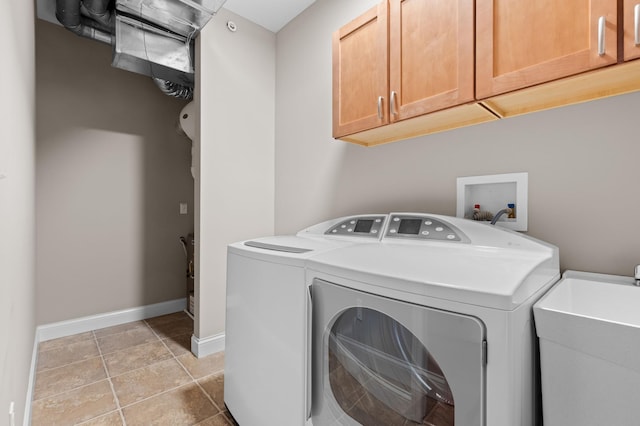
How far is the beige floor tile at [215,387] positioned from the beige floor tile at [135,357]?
49cm

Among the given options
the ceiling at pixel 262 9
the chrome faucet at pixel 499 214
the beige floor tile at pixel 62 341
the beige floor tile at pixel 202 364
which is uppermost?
the ceiling at pixel 262 9

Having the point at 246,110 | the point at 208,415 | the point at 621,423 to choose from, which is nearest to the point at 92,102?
the point at 246,110

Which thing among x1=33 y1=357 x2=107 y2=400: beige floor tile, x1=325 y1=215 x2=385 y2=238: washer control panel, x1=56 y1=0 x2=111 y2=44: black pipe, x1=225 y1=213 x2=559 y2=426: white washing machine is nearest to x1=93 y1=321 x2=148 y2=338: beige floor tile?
x1=33 y1=357 x2=107 y2=400: beige floor tile

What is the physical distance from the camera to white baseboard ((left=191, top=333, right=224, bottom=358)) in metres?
2.17

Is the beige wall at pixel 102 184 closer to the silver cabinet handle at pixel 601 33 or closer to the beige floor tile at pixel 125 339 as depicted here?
the beige floor tile at pixel 125 339

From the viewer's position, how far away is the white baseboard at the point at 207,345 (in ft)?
7.13

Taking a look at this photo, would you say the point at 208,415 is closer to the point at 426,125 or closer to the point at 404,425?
the point at 404,425

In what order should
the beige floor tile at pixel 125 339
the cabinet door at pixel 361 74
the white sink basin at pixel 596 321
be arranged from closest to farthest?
the white sink basin at pixel 596 321
the cabinet door at pixel 361 74
the beige floor tile at pixel 125 339

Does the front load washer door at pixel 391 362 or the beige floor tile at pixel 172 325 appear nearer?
the front load washer door at pixel 391 362

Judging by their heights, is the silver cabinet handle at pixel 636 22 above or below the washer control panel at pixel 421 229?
above

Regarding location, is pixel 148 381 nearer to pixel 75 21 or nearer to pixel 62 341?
pixel 62 341

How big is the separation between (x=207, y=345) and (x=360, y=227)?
154 cm

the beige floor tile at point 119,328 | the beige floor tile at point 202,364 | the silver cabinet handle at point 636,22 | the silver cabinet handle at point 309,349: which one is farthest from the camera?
the beige floor tile at point 119,328

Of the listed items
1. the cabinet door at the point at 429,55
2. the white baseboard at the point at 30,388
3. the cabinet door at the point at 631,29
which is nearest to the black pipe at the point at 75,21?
the cabinet door at the point at 429,55
